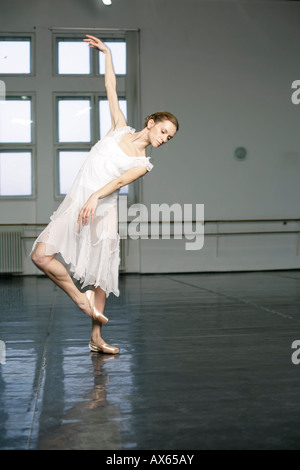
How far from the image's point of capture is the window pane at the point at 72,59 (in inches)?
389

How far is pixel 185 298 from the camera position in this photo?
573cm

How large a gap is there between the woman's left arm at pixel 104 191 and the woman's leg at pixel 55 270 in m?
0.26

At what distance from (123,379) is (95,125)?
7.82m

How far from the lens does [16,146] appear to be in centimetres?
979

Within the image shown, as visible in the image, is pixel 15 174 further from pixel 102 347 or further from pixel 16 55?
pixel 102 347

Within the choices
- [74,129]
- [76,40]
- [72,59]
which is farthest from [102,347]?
[76,40]

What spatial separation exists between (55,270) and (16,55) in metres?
7.76

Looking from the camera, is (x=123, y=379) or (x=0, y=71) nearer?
(x=123, y=379)

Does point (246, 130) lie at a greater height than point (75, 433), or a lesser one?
greater

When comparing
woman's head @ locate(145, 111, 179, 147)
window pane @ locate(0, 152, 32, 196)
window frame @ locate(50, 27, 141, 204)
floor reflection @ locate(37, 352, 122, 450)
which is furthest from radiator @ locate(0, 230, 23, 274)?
floor reflection @ locate(37, 352, 122, 450)

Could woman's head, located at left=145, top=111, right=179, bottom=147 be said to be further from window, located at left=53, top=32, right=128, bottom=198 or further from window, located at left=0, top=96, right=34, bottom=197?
window, located at left=0, top=96, right=34, bottom=197

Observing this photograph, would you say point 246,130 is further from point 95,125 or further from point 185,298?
point 185,298

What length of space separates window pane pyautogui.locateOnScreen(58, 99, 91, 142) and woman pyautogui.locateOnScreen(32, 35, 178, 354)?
23.2 feet
